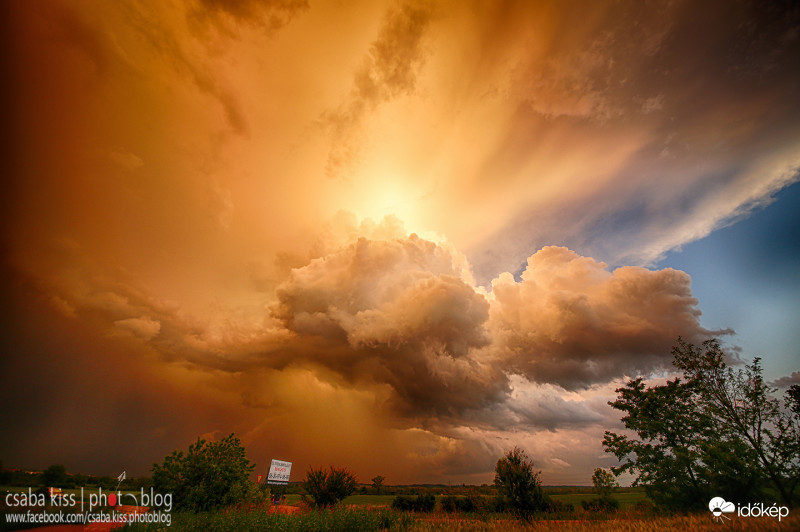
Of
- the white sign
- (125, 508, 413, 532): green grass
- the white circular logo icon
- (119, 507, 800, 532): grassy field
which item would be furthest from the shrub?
the white sign

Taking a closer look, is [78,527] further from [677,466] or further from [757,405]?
[757,405]

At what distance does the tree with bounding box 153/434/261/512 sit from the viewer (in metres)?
18.5

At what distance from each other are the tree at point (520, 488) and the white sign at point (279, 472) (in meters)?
40.6

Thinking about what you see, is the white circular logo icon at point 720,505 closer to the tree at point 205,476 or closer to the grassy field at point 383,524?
the grassy field at point 383,524

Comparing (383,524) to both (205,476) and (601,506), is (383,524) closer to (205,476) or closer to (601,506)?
(205,476)

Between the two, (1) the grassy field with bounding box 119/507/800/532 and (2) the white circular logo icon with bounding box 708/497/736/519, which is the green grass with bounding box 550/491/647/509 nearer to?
(2) the white circular logo icon with bounding box 708/497/736/519

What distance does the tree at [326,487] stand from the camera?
26312 millimetres

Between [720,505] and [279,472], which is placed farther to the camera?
[279,472]

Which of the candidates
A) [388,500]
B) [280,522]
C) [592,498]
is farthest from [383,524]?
[592,498]

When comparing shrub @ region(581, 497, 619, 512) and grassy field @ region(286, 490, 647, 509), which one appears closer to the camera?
shrub @ region(581, 497, 619, 512)

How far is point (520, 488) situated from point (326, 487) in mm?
15714

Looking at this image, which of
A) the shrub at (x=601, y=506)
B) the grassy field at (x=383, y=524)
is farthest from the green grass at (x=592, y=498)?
the grassy field at (x=383, y=524)

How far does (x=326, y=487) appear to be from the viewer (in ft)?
86.9

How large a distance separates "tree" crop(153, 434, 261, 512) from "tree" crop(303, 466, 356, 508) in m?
6.36
